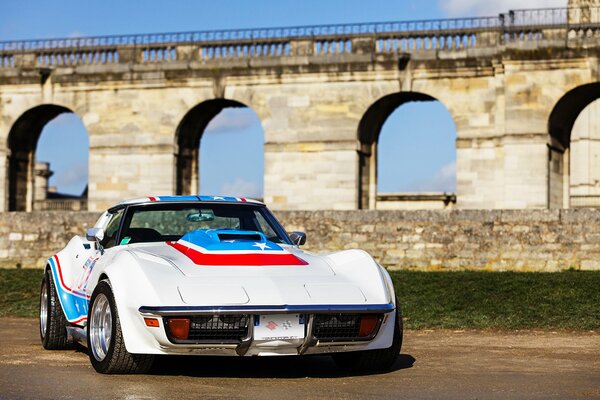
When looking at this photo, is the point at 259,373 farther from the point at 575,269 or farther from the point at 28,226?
the point at 28,226

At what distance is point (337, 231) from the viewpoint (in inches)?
866

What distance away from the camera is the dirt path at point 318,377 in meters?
6.95

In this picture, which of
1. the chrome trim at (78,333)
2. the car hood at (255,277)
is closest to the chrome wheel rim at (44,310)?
the chrome trim at (78,333)

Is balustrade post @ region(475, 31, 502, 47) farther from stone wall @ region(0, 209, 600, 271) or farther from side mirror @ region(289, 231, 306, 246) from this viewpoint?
side mirror @ region(289, 231, 306, 246)

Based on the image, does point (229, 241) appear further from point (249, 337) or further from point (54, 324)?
point (54, 324)

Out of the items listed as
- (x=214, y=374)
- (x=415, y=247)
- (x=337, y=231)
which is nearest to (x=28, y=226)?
(x=337, y=231)

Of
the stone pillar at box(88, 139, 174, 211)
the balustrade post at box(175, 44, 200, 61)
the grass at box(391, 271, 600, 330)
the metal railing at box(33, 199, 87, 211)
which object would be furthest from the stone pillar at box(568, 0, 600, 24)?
the metal railing at box(33, 199, 87, 211)

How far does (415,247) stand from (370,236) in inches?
35.7

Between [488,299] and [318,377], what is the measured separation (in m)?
7.70

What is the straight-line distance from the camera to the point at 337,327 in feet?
25.4

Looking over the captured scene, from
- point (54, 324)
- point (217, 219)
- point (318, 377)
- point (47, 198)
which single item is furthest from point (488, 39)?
point (47, 198)

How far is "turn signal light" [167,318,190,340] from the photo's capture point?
741cm

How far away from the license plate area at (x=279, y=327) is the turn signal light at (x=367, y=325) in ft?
1.59

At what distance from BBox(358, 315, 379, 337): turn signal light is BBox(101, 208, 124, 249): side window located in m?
2.25
